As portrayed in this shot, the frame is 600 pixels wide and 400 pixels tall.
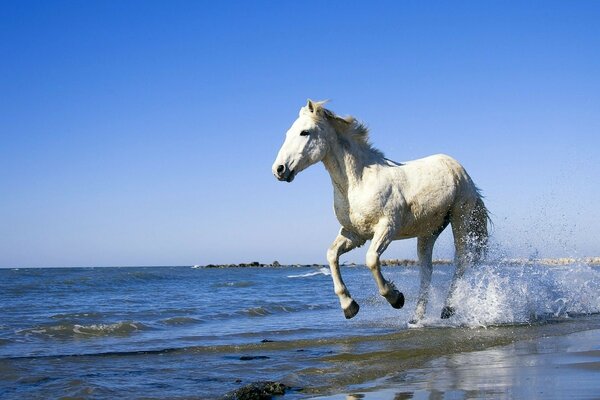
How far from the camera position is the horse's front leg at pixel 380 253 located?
714 centimetres

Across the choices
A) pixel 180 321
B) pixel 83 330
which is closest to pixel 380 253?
pixel 83 330

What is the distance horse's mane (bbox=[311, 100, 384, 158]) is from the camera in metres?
7.47

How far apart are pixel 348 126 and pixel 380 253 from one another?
1.54 m

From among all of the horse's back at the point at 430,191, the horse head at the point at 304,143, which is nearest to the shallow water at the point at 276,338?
the horse's back at the point at 430,191

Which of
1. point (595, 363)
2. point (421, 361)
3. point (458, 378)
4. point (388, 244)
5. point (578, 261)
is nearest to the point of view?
point (458, 378)

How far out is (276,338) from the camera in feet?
31.0

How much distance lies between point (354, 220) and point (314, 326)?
409cm

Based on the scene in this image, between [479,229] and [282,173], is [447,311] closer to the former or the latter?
[479,229]

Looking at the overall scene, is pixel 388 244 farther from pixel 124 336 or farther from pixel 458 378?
pixel 124 336

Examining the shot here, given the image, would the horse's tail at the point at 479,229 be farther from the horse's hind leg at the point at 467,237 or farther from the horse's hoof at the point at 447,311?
the horse's hoof at the point at 447,311

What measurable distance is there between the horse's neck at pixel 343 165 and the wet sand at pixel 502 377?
2214 millimetres

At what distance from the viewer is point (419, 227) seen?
794cm

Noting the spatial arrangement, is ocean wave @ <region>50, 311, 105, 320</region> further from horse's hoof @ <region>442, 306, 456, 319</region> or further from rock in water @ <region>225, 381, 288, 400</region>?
rock in water @ <region>225, 381, 288, 400</region>

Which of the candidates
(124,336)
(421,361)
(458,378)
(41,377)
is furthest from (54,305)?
(458,378)
